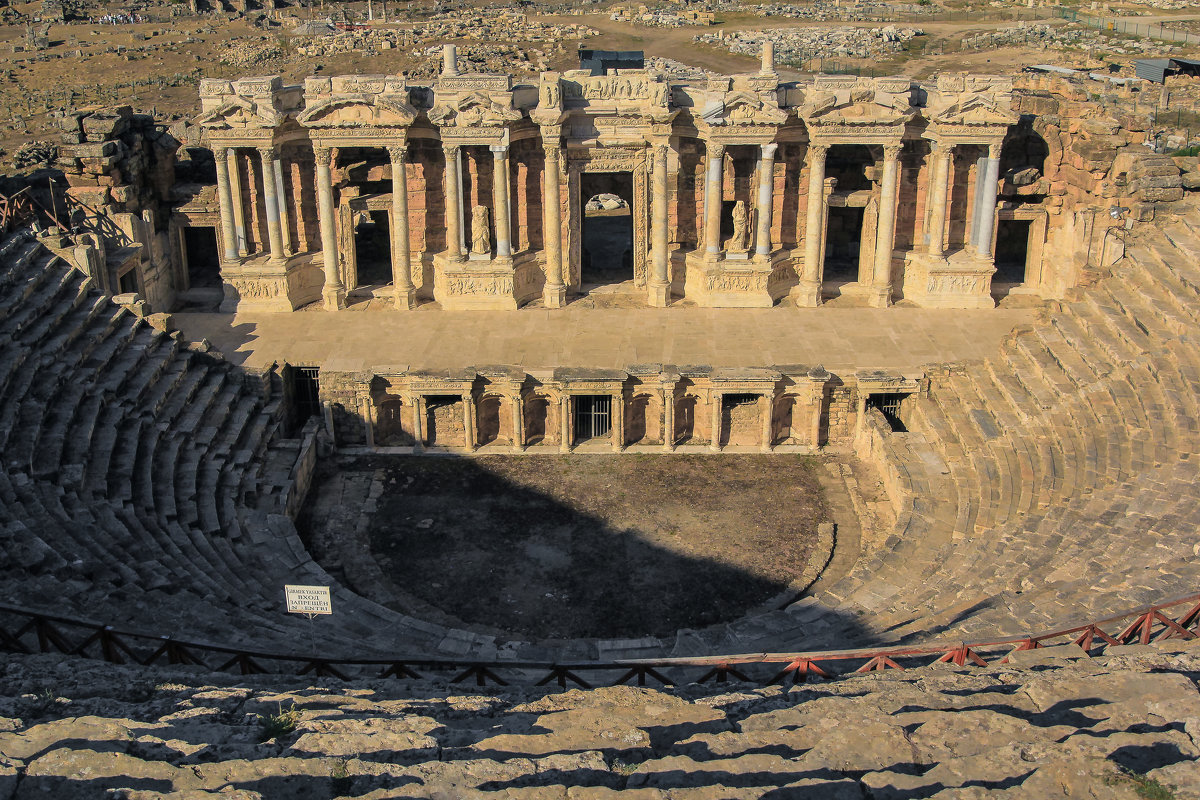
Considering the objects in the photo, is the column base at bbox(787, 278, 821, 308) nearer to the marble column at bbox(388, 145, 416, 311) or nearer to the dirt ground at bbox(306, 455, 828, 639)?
the dirt ground at bbox(306, 455, 828, 639)

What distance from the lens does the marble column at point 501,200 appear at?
96.6 feet

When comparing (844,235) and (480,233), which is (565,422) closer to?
(480,233)

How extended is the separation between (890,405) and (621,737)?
664 inches

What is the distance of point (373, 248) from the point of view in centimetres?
3534

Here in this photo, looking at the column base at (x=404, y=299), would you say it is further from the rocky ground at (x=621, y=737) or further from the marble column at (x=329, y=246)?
the rocky ground at (x=621, y=737)

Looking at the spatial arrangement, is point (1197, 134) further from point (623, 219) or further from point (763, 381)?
point (763, 381)

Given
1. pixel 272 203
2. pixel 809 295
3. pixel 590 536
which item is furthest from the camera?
pixel 809 295

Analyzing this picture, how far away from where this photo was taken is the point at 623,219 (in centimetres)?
4078

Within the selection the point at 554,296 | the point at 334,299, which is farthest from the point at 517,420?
the point at 334,299

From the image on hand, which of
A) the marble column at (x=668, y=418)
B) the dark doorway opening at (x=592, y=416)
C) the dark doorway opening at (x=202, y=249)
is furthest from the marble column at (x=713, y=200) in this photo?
the dark doorway opening at (x=202, y=249)

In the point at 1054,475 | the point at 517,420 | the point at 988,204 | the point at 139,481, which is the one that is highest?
the point at 988,204

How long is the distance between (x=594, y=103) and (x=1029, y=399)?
13.2m

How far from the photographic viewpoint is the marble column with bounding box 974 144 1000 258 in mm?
29938

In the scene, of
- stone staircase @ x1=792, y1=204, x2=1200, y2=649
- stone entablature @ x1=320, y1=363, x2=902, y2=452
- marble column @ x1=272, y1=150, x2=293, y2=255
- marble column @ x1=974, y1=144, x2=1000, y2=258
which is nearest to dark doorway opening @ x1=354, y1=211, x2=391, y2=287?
marble column @ x1=272, y1=150, x2=293, y2=255
